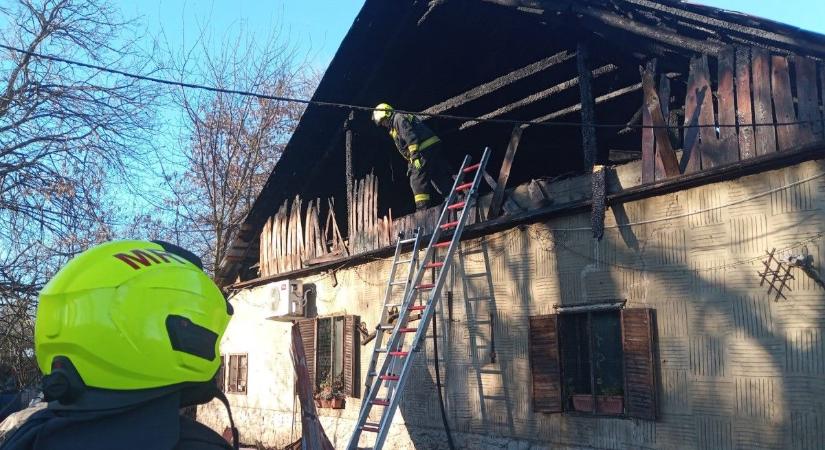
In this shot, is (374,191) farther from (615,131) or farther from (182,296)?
(182,296)

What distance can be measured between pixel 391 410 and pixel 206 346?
4.68 metres

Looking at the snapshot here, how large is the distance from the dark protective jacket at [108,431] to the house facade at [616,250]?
4.72 m

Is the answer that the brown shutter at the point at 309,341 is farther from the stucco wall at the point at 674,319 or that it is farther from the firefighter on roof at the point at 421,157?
the firefighter on roof at the point at 421,157

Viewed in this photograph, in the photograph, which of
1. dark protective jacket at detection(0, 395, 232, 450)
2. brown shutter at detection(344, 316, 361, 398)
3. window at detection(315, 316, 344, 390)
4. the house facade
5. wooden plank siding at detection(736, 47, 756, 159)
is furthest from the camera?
window at detection(315, 316, 344, 390)

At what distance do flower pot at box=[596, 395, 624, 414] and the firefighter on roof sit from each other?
3256mm

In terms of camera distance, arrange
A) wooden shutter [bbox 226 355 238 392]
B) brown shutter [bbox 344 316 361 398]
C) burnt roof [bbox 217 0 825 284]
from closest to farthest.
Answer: burnt roof [bbox 217 0 825 284], brown shutter [bbox 344 316 361 398], wooden shutter [bbox 226 355 238 392]

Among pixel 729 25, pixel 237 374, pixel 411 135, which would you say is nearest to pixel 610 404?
pixel 729 25

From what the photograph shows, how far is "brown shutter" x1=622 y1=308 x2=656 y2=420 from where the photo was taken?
232 inches

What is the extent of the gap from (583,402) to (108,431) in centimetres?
542

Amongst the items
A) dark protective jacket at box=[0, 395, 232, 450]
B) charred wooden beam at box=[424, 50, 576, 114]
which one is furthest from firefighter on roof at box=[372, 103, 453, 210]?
dark protective jacket at box=[0, 395, 232, 450]

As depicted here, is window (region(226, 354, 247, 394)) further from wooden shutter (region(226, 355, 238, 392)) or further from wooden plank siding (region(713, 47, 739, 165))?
wooden plank siding (region(713, 47, 739, 165))

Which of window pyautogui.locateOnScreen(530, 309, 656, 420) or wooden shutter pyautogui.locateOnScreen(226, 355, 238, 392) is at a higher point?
window pyautogui.locateOnScreen(530, 309, 656, 420)

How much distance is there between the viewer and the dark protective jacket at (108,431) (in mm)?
1640

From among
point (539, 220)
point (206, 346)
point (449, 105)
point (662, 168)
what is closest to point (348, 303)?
point (449, 105)
